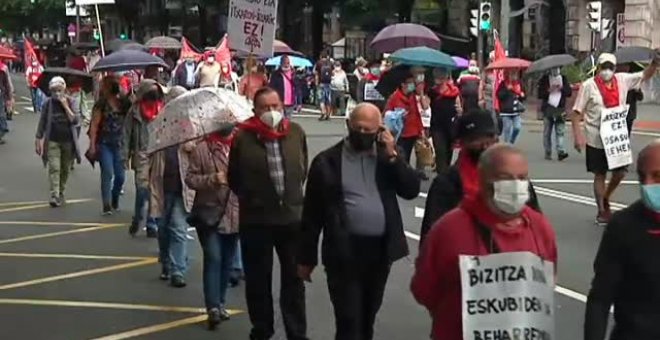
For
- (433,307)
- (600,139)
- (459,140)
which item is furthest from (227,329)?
(600,139)

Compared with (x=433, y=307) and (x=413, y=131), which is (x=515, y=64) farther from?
(x=433, y=307)

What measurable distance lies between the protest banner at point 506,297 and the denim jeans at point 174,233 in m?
5.13

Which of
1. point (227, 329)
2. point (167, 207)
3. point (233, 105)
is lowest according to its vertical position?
point (227, 329)

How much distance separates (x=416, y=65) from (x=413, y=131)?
143 cm

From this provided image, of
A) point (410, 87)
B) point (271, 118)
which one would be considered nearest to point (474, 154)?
point (271, 118)

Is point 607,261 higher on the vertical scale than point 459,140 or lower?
lower

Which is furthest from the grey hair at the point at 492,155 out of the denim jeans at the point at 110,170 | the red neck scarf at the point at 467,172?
the denim jeans at the point at 110,170

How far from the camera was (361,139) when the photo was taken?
657 centimetres

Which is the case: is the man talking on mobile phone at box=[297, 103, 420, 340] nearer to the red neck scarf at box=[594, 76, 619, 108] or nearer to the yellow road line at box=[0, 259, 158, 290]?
the yellow road line at box=[0, 259, 158, 290]

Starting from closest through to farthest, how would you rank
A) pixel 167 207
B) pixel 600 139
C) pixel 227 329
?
pixel 227 329 < pixel 167 207 < pixel 600 139

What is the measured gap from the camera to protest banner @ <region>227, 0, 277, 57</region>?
1011cm

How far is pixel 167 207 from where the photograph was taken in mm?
9719

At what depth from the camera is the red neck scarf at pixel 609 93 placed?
498 inches

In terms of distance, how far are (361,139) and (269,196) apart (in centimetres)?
129
